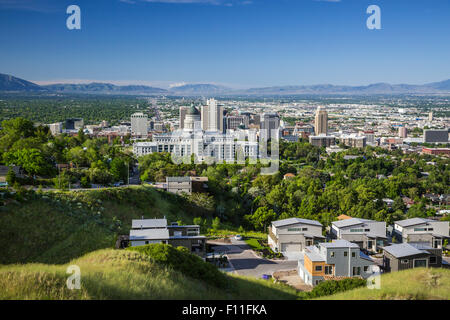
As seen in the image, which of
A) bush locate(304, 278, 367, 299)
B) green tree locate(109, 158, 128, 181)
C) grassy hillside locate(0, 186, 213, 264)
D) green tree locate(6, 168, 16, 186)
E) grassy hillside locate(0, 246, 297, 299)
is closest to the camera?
grassy hillside locate(0, 246, 297, 299)

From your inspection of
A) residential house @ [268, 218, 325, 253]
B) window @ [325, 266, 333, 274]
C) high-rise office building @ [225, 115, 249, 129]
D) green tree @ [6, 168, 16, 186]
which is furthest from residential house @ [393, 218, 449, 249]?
high-rise office building @ [225, 115, 249, 129]

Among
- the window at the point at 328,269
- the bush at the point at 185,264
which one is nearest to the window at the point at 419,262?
the window at the point at 328,269

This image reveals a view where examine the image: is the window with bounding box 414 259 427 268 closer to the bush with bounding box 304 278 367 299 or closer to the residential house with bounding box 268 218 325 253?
the bush with bounding box 304 278 367 299

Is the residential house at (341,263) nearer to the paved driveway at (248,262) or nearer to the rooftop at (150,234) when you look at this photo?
the paved driveway at (248,262)

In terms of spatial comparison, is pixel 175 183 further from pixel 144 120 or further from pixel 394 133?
pixel 394 133

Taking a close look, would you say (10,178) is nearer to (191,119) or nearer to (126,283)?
(126,283)
